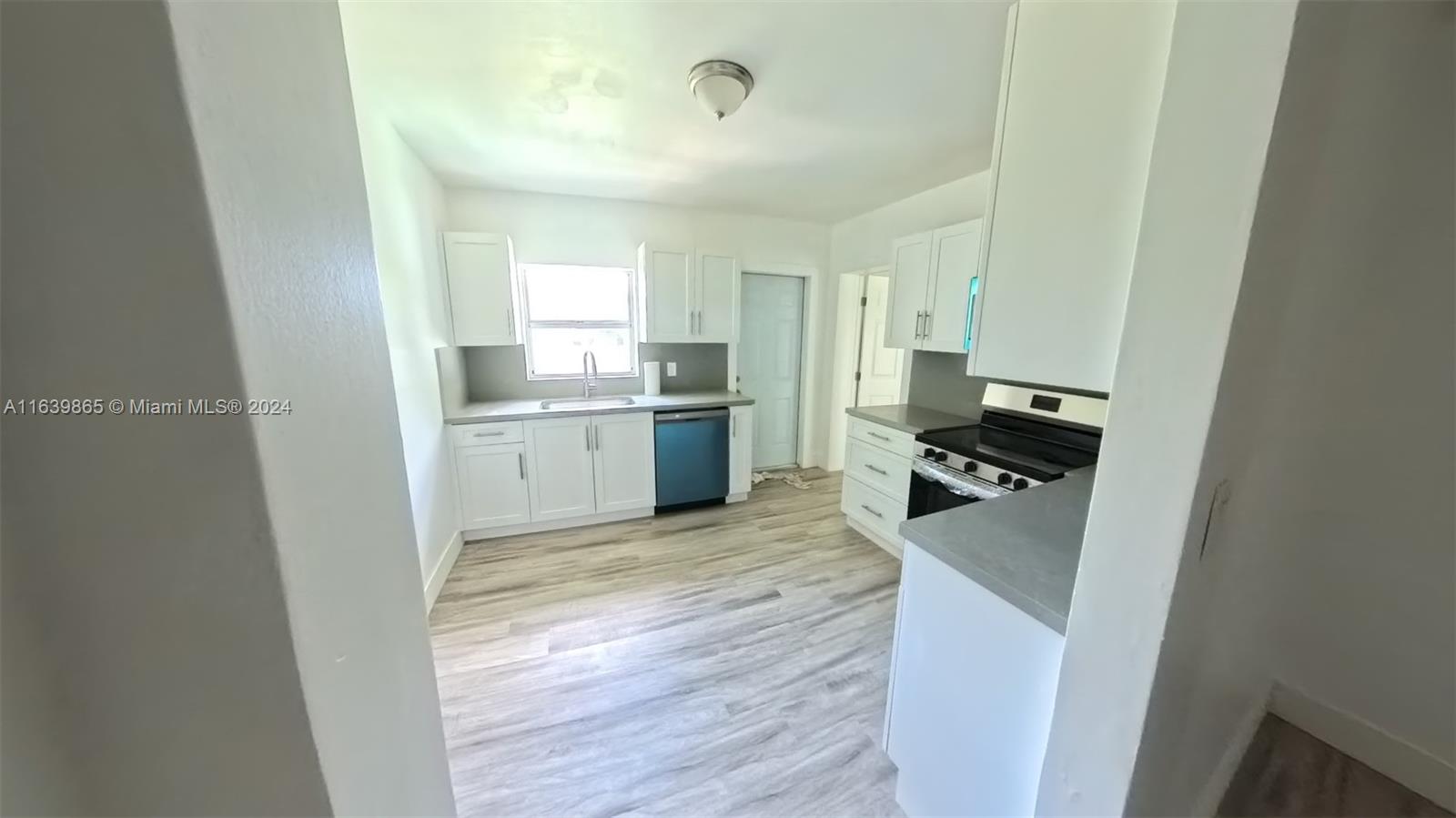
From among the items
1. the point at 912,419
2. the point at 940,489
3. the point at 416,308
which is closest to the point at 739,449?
the point at 912,419

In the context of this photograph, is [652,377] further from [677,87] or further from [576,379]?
[677,87]

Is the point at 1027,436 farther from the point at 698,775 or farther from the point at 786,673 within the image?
the point at 698,775

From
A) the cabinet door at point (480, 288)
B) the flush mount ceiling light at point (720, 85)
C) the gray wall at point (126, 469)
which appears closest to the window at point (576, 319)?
the cabinet door at point (480, 288)

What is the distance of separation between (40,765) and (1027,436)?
9.98 ft

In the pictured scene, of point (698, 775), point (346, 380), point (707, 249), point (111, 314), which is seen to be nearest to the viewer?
point (111, 314)

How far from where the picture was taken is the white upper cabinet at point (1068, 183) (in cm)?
85

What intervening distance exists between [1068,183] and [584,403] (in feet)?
10.3

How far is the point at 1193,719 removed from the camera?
2.94ft

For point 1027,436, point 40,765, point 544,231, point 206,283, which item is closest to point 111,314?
point 206,283

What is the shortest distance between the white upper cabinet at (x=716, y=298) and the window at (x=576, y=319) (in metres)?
0.60

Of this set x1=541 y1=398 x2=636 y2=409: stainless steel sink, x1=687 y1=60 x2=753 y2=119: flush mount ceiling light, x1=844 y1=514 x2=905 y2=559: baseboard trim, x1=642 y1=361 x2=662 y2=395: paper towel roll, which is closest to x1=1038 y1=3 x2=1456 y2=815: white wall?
x1=687 y1=60 x2=753 y2=119: flush mount ceiling light

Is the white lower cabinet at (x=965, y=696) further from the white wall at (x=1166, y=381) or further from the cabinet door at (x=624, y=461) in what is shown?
the cabinet door at (x=624, y=461)

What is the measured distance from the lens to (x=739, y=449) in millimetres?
3588

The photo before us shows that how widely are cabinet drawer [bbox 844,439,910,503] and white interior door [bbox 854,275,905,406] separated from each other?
1483 millimetres
